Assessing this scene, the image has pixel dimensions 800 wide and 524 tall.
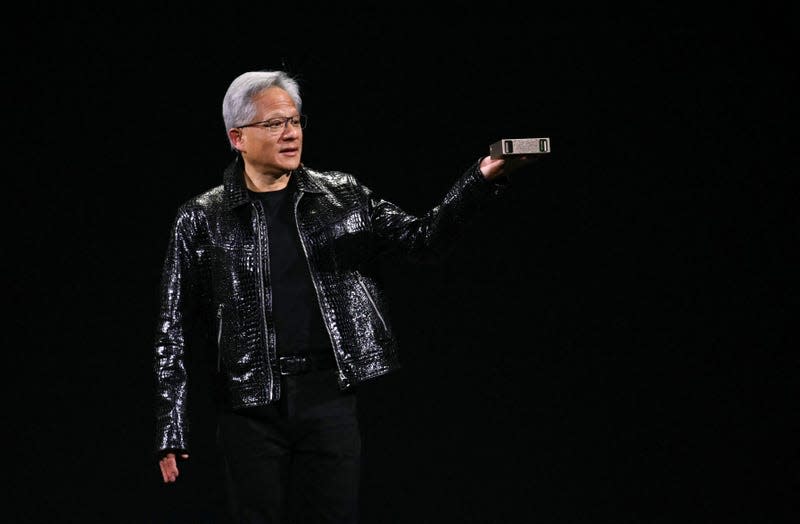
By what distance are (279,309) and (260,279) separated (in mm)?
75

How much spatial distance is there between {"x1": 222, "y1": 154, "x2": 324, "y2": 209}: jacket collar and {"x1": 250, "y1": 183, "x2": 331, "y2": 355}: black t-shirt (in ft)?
0.14

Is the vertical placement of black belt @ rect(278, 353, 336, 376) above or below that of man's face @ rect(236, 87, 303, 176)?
below

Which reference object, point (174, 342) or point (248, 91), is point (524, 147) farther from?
point (174, 342)

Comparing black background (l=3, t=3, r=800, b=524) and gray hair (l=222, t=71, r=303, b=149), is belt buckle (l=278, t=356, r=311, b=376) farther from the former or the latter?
black background (l=3, t=3, r=800, b=524)

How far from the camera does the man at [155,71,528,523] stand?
209 cm

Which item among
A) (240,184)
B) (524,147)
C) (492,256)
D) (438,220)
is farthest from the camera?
(492,256)

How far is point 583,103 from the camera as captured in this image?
10.5 ft

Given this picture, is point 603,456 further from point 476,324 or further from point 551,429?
point 476,324

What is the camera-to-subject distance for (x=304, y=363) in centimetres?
211

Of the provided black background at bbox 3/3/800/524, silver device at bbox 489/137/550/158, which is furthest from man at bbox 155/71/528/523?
black background at bbox 3/3/800/524

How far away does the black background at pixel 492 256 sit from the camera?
10.2 ft

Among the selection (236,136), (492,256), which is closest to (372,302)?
(236,136)

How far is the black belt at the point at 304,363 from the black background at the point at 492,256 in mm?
1107

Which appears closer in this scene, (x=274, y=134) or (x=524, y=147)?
(x=524, y=147)
